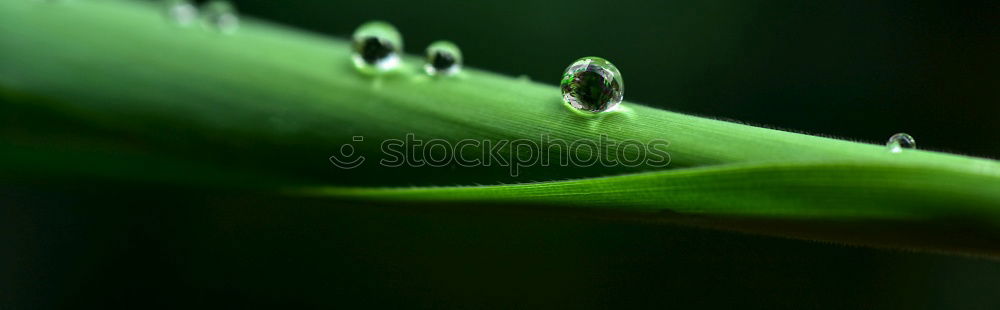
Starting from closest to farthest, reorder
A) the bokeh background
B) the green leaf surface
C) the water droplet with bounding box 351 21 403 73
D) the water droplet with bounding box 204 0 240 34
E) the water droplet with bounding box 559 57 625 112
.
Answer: the green leaf surface, the water droplet with bounding box 559 57 625 112, the water droplet with bounding box 351 21 403 73, the water droplet with bounding box 204 0 240 34, the bokeh background

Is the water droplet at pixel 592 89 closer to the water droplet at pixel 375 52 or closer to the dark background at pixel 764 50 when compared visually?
the water droplet at pixel 375 52

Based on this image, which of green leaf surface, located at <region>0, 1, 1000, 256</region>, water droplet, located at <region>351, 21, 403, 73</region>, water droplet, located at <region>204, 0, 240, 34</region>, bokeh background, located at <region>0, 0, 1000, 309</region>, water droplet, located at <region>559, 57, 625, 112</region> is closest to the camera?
green leaf surface, located at <region>0, 1, 1000, 256</region>

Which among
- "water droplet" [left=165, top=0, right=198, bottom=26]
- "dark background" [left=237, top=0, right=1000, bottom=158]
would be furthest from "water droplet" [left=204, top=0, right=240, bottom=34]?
"dark background" [left=237, top=0, right=1000, bottom=158]

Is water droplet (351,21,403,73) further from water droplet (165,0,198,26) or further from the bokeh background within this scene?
the bokeh background

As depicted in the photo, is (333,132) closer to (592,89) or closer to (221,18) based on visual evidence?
(592,89)

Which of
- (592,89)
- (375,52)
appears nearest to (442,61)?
(375,52)

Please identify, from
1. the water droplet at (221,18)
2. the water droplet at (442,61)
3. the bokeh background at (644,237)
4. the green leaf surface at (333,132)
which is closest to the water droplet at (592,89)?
the green leaf surface at (333,132)
